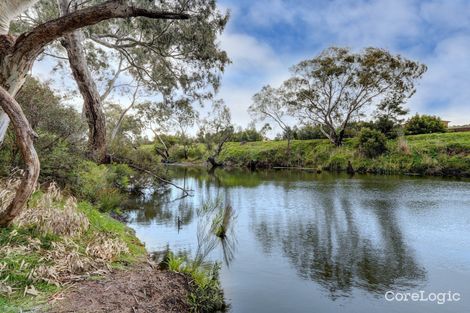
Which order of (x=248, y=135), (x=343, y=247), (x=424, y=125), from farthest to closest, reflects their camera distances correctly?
1. (x=248, y=135)
2. (x=424, y=125)
3. (x=343, y=247)

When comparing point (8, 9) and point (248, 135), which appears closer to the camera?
point (8, 9)

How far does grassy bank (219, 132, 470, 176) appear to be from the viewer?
78.8 ft

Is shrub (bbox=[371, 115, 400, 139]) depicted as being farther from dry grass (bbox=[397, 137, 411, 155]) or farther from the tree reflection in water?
the tree reflection in water

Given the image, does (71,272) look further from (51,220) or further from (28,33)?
(28,33)

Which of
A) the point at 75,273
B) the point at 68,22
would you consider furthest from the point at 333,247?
the point at 68,22

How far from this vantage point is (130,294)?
4.13 m

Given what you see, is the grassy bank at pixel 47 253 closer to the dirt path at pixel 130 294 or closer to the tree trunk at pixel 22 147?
the dirt path at pixel 130 294

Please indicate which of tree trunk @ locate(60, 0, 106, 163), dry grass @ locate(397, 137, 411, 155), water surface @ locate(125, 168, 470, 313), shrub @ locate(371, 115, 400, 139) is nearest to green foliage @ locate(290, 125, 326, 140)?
shrub @ locate(371, 115, 400, 139)

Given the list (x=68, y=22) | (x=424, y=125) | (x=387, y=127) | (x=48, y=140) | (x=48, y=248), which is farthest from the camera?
(x=424, y=125)

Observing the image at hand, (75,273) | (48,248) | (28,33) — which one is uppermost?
(28,33)

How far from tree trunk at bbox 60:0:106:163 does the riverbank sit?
2.12 m

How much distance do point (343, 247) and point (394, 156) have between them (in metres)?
21.8

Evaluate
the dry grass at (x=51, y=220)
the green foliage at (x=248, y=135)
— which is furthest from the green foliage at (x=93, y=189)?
the green foliage at (x=248, y=135)

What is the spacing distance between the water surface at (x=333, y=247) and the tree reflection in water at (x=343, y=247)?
0.02m
